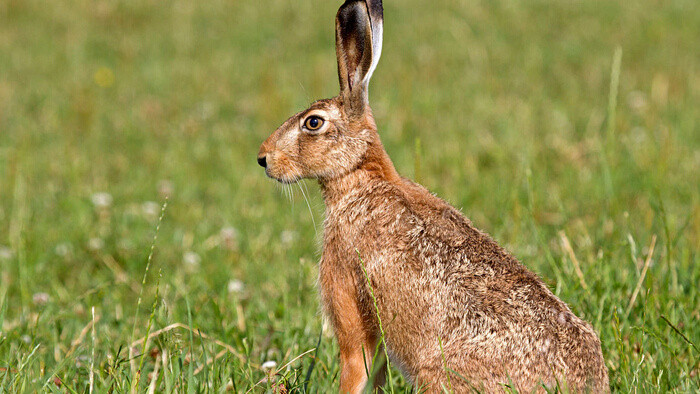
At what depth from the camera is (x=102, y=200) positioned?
6812mm

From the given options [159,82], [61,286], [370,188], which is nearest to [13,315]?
[61,286]

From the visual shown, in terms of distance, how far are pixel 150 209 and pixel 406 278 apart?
4070 millimetres

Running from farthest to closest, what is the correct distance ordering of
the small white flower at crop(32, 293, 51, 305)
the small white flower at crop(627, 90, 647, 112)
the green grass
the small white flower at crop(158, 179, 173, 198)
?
the small white flower at crop(627, 90, 647, 112)
the small white flower at crop(158, 179, 173, 198)
the small white flower at crop(32, 293, 51, 305)
the green grass

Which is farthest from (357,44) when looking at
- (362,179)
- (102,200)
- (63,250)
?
(102,200)

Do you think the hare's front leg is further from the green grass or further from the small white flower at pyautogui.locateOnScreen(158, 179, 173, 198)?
the small white flower at pyautogui.locateOnScreen(158, 179, 173, 198)

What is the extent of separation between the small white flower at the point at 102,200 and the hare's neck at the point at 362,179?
355 cm

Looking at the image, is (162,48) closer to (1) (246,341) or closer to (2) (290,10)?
(2) (290,10)

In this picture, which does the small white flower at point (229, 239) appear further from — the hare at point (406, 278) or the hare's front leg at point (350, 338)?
the hare's front leg at point (350, 338)

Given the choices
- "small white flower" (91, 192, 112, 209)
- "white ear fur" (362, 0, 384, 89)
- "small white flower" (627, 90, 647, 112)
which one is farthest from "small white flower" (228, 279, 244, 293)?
"small white flower" (627, 90, 647, 112)

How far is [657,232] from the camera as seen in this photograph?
553 centimetres

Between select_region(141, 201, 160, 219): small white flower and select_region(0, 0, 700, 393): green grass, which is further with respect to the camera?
select_region(141, 201, 160, 219): small white flower

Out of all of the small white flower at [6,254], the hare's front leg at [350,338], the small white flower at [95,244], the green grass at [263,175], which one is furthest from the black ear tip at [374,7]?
the small white flower at [6,254]

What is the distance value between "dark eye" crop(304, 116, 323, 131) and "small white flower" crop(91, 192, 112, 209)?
349cm

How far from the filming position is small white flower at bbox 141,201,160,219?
672 cm
